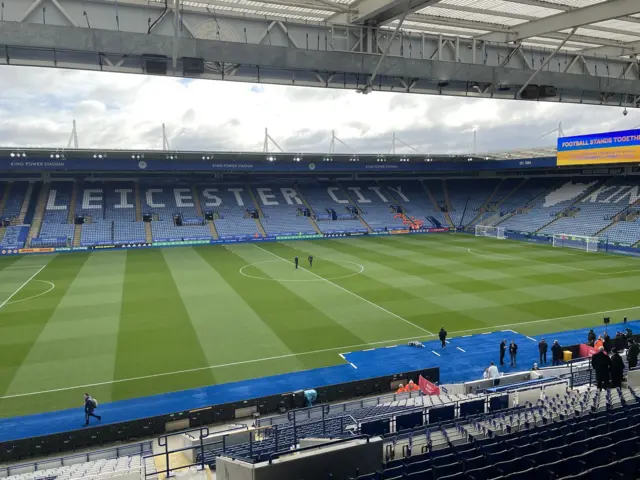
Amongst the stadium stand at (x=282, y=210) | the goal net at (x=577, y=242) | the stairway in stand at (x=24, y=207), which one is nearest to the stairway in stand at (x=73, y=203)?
the stairway in stand at (x=24, y=207)

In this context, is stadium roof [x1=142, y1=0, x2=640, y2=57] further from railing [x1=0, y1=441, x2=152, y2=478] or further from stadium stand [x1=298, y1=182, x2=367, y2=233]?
stadium stand [x1=298, y1=182, x2=367, y2=233]

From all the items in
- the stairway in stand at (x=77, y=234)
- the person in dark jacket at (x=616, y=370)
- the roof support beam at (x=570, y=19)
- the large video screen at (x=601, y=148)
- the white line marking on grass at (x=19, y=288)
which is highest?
the large video screen at (x=601, y=148)

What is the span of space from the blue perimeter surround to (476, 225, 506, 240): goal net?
34961 millimetres

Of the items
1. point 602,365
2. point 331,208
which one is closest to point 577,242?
point 331,208

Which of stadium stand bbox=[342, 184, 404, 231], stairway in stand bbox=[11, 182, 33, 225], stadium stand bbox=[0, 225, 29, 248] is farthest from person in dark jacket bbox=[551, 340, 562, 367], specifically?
stairway in stand bbox=[11, 182, 33, 225]

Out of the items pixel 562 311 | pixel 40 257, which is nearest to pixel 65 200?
pixel 40 257

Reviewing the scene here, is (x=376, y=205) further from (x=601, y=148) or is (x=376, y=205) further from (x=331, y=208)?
(x=601, y=148)

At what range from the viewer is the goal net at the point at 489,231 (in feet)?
188

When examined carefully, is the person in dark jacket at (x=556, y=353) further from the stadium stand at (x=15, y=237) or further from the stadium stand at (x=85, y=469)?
the stadium stand at (x=15, y=237)

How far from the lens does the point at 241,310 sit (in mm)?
26391

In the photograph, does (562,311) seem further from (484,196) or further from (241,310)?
(484,196)

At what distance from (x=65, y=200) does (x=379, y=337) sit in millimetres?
46916

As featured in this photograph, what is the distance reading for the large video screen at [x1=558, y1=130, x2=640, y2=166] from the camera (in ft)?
142

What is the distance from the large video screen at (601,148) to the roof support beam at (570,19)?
39216 millimetres
